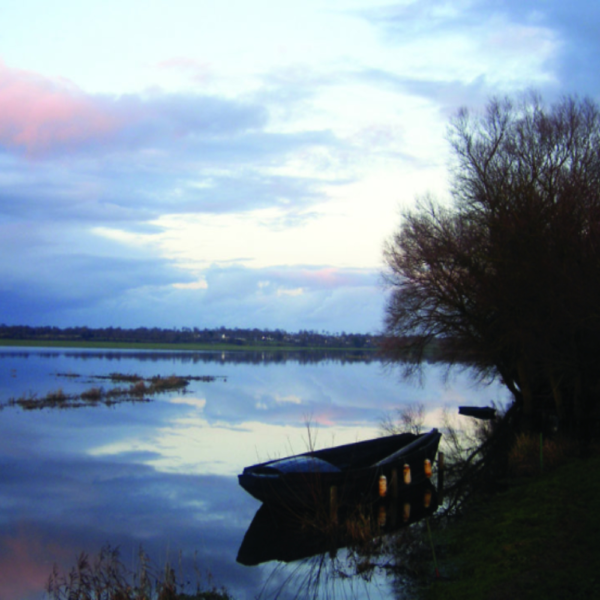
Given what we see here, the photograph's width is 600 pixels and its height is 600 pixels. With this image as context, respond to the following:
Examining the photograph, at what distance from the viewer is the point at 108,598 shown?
879cm

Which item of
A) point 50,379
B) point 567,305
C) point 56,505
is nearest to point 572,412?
point 567,305

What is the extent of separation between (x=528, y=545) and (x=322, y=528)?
14.1ft

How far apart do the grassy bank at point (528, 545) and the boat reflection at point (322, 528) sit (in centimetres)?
136

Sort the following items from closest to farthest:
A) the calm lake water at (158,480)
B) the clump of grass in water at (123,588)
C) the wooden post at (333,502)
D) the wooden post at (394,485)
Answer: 1. the clump of grass in water at (123,588)
2. the calm lake water at (158,480)
3. the wooden post at (333,502)
4. the wooden post at (394,485)

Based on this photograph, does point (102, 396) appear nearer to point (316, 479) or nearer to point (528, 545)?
point (316, 479)

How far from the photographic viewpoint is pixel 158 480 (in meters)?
18.2

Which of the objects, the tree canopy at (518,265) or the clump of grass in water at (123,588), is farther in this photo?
the tree canopy at (518,265)

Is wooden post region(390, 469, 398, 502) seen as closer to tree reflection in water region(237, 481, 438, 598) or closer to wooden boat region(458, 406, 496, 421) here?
tree reflection in water region(237, 481, 438, 598)

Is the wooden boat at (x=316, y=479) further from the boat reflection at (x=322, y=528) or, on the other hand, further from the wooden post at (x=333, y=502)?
the boat reflection at (x=322, y=528)

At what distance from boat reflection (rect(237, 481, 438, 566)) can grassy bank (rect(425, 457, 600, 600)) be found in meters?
1.36

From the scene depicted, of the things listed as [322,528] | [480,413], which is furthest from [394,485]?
[480,413]

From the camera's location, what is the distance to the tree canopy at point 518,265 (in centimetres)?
1858

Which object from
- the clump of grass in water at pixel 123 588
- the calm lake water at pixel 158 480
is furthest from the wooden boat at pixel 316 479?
the clump of grass in water at pixel 123 588

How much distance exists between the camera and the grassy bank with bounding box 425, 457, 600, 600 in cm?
809
